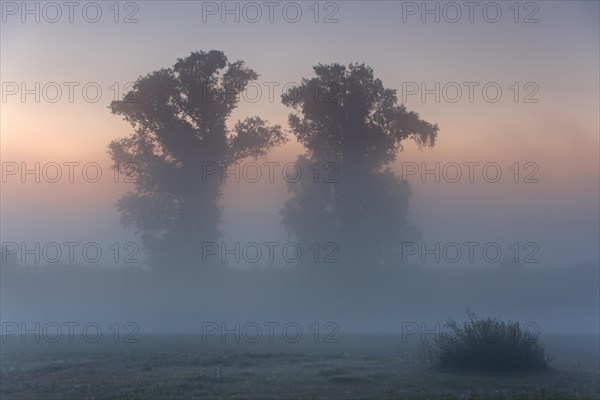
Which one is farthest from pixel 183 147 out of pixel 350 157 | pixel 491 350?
pixel 491 350

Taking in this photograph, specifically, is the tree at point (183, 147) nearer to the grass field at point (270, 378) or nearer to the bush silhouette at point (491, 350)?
the grass field at point (270, 378)

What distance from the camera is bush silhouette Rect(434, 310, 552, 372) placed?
2866 cm

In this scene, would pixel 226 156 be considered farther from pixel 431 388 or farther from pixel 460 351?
pixel 431 388

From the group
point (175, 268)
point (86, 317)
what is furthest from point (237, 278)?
point (86, 317)

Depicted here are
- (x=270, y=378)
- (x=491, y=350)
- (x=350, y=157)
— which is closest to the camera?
(x=270, y=378)

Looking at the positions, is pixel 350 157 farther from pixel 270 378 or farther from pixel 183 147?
pixel 270 378

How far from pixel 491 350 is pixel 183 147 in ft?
105

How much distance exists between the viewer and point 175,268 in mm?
56406

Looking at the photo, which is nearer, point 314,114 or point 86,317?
point 314,114

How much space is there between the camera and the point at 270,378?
26.0m

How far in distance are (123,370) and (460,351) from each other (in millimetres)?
10455

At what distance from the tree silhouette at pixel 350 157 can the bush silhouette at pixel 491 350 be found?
2642 centimetres

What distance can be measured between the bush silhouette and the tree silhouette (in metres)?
26.4

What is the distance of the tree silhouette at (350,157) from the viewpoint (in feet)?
182
